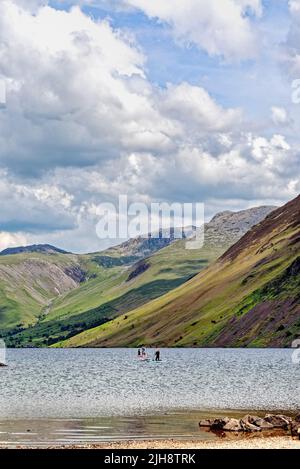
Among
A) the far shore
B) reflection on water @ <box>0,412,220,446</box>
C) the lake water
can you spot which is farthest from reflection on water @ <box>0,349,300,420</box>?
the far shore

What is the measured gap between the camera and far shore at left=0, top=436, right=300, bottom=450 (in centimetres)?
5541

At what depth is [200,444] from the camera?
5912 cm

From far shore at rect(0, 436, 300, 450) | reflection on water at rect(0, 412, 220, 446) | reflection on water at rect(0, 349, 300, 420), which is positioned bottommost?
reflection on water at rect(0, 349, 300, 420)

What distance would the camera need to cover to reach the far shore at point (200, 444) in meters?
55.4

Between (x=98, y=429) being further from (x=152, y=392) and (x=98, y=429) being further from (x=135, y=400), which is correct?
(x=152, y=392)

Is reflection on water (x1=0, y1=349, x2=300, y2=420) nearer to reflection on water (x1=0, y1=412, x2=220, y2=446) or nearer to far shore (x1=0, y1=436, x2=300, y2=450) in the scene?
reflection on water (x1=0, y1=412, x2=220, y2=446)

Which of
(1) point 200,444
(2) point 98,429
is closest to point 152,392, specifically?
(2) point 98,429

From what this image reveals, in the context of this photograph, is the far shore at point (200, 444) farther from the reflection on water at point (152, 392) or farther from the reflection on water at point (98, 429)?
the reflection on water at point (152, 392)

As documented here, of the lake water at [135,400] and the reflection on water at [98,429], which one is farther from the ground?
the reflection on water at [98,429]

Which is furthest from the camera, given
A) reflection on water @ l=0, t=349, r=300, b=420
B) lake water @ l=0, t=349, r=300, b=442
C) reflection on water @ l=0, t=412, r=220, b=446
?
reflection on water @ l=0, t=349, r=300, b=420

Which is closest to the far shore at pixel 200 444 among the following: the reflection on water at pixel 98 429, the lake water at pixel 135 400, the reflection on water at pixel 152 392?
the reflection on water at pixel 98 429

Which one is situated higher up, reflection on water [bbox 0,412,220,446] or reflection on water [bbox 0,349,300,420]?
reflection on water [bbox 0,412,220,446]
